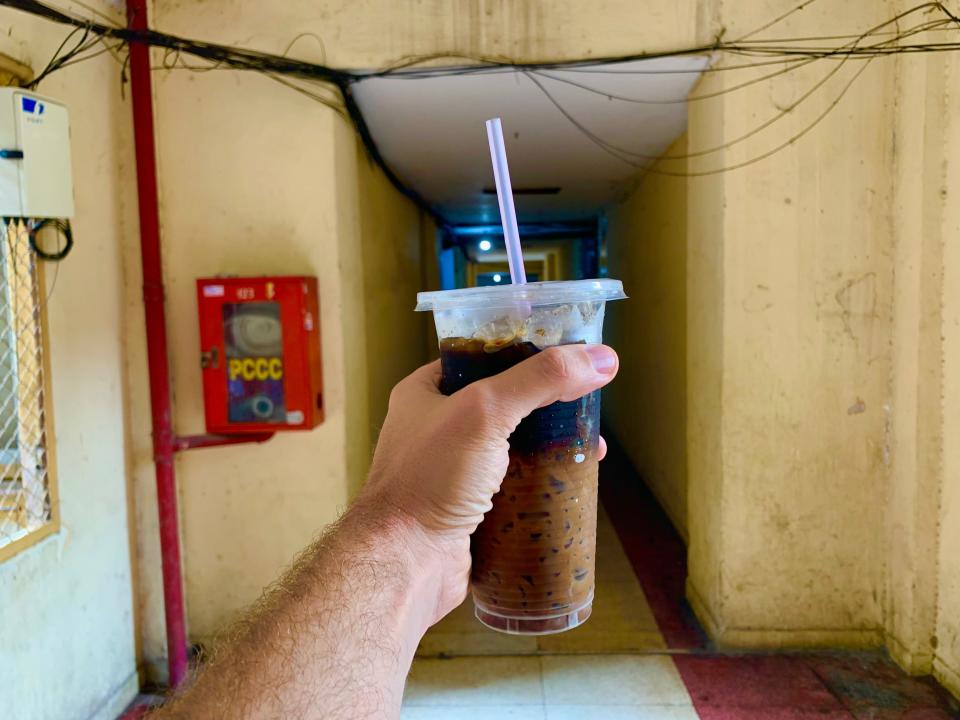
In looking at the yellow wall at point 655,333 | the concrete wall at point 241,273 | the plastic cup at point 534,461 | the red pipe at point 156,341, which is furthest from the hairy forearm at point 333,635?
the yellow wall at point 655,333

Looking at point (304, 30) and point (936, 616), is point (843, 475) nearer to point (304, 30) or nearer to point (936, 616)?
point (936, 616)

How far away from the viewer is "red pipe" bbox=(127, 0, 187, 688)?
2.67m

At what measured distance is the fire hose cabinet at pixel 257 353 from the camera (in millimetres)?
2668

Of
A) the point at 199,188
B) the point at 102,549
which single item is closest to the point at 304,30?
the point at 199,188

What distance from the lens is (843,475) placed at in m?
2.84

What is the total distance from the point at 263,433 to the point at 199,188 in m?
1.19

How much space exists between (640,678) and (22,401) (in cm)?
277

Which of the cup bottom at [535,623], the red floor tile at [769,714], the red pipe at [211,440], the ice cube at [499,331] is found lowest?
the red floor tile at [769,714]

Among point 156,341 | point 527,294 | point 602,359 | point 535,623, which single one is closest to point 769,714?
point 535,623

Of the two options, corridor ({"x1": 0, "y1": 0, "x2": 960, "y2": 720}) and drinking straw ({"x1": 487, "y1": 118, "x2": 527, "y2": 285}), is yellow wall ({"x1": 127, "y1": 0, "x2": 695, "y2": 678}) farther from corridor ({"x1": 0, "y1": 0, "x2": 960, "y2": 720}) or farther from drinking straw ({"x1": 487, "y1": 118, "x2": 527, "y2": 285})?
drinking straw ({"x1": 487, "y1": 118, "x2": 527, "y2": 285})

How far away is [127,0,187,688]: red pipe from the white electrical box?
49 centimetres

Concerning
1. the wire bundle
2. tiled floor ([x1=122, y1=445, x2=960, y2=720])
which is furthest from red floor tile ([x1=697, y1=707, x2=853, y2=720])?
the wire bundle

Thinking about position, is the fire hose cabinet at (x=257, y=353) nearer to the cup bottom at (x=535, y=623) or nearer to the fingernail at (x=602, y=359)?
the cup bottom at (x=535, y=623)

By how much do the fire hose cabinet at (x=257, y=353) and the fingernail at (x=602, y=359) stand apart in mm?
1855
